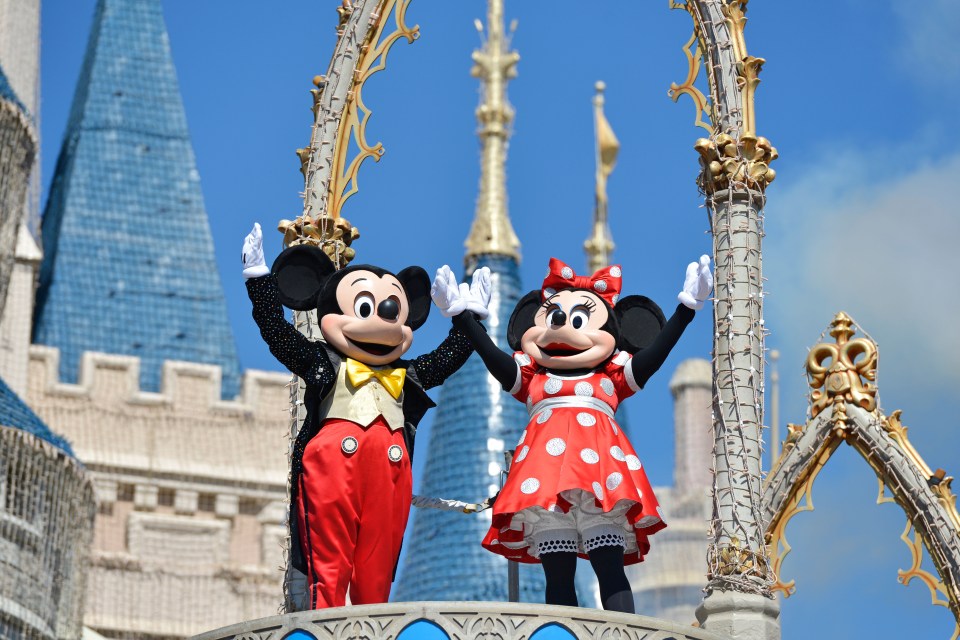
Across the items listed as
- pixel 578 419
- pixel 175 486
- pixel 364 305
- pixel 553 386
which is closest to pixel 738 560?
A: pixel 578 419

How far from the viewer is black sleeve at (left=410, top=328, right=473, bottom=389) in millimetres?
9125

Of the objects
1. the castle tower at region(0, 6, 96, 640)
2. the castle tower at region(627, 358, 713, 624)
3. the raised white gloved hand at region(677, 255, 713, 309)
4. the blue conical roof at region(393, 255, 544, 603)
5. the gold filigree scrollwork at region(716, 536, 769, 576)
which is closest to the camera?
the gold filigree scrollwork at region(716, 536, 769, 576)

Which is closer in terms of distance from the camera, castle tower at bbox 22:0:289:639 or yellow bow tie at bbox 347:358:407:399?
yellow bow tie at bbox 347:358:407:399

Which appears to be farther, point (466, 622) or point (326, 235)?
point (326, 235)

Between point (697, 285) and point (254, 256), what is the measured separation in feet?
5.98

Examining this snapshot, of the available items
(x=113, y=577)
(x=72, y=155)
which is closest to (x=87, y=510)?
(x=113, y=577)

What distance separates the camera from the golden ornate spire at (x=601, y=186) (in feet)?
102

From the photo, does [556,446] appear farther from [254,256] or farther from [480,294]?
[254,256]

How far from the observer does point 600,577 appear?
8.72m

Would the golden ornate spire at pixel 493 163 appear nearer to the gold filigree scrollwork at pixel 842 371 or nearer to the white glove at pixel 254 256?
the gold filigree scrollwork at pixel 842 371

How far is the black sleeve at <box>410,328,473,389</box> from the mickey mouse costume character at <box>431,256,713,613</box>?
0.10 m

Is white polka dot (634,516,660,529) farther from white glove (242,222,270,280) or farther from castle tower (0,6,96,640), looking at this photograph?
castle tower (0,6,96,640)

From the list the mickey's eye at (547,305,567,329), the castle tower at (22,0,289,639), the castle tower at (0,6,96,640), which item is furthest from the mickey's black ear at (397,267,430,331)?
the castle tower at (22,0,289,639)

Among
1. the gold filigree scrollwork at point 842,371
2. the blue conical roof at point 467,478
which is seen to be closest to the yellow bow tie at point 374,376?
Result: the gold filigree scrollwork at point 842,371
